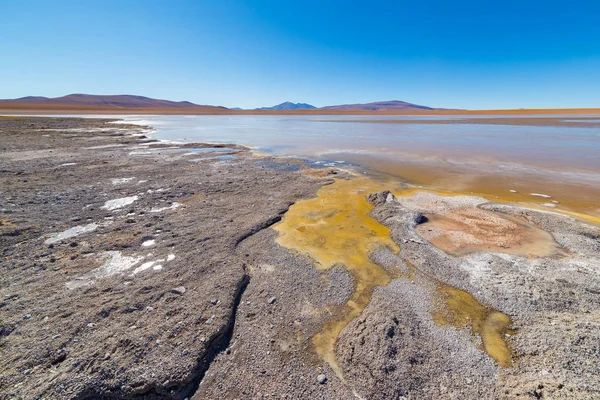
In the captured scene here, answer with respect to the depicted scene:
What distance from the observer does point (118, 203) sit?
783cm

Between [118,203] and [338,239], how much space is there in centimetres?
672

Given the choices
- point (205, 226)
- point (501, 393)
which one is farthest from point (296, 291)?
point (205, 226)

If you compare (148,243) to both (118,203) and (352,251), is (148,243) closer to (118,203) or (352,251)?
(118,203)

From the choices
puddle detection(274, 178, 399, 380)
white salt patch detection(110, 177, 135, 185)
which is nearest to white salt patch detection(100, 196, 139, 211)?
white salt patch detection(110, 177, 135, 185)

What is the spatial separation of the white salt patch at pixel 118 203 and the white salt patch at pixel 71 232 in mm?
1180

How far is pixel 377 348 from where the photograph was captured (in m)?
3.29

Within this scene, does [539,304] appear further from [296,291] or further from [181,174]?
[181,174]

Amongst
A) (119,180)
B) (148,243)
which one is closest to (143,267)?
(148,243)

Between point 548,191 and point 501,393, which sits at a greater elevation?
point 548,191

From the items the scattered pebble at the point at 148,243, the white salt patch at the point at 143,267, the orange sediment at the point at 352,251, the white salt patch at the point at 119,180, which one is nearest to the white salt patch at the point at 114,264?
the white salt patch at the point at 143,267

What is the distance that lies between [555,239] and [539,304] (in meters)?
3.01

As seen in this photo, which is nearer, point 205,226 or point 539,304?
point 539,304

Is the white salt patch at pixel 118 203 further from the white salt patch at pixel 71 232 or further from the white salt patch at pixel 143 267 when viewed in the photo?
the white salt patch at pixel 143 267

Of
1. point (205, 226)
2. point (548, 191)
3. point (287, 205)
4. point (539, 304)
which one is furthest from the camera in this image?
point (548, 191)
